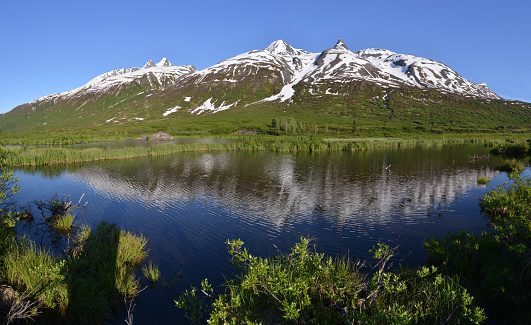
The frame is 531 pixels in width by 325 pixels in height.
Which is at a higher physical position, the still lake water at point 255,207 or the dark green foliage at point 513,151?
the dark green foliage at point 513,151

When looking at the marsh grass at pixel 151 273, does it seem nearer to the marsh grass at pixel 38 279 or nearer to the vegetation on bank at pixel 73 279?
the vegetation on bank at pixel 73 279

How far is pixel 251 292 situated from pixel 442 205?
17989 millimetres

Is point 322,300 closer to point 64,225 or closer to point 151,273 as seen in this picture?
point 151,273

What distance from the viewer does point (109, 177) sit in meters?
31.6

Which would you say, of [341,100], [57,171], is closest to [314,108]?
[341,100]

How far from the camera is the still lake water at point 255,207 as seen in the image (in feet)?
40.9

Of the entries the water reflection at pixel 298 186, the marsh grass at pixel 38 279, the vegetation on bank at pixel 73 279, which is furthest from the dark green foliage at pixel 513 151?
the marsh grass at pixel 38 279

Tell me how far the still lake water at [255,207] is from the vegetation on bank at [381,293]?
7.99ft

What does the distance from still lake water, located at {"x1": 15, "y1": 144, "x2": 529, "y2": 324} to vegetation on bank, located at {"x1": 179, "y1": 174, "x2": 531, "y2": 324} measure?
2.44 metres

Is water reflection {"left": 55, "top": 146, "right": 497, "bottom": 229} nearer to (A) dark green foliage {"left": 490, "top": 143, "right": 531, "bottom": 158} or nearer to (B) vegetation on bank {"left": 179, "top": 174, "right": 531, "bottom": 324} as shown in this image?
(B) vegetation on bank {"left": 179, "top": 174, "right": 531, "bottom": 324}

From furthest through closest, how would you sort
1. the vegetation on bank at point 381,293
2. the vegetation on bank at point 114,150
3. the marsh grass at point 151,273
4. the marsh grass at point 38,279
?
the vegetation on bank at point 114,150, the marsh grass at point 151,273, the marsh grass at point 38,279, the vegetation on bank at point 381,293

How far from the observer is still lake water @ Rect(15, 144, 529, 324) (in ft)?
40.9

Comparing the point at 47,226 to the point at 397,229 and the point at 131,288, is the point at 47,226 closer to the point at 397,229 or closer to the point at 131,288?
the point at 131,288

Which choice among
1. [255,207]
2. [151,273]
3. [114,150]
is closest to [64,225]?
[151,273]
